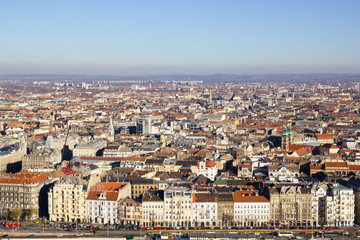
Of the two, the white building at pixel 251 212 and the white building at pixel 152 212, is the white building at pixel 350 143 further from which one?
the white building at pixel 152 212

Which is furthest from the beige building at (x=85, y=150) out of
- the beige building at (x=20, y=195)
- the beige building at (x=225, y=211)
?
the beige building at (x=225, y=211)

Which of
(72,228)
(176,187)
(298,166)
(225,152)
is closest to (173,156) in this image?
(225,152)

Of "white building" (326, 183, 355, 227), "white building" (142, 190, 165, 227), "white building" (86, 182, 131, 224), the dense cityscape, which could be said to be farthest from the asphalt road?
"white building" (86, 182, 131, 224)

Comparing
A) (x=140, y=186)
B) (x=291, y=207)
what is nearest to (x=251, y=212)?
(x=291, y=207)

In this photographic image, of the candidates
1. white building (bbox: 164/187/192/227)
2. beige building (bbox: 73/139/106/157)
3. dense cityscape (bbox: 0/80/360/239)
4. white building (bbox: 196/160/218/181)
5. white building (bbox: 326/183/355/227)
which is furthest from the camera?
beige building (bbox: 73/139/106/157)

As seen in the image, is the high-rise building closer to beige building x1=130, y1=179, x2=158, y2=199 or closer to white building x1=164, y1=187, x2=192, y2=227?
beige building x1=130, y1=179, x2=158, y2=199

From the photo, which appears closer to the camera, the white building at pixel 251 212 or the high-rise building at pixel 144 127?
the white building at pixel 251 212

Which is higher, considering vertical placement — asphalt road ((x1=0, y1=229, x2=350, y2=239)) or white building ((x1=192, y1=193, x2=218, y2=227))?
white building ((x1=192, y1=193, x2=218, y2=227))
